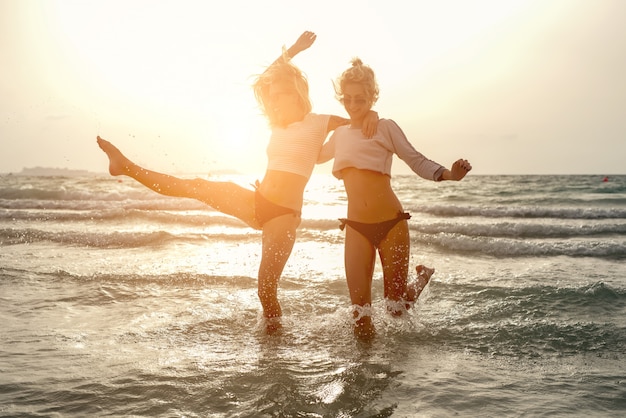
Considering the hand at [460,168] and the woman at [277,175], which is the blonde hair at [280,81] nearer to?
the woman at [277,175]

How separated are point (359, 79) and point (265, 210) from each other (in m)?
1.49

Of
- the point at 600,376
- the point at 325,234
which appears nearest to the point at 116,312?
the point at 600,376

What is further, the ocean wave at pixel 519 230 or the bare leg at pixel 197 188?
the ocean wave at pixel 519 230

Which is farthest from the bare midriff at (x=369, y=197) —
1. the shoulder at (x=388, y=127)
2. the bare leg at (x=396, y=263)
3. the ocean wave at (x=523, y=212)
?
the ocean wave at (x=523, y=212)

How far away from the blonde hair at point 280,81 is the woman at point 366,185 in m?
0.33

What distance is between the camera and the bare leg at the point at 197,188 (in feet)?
16.1

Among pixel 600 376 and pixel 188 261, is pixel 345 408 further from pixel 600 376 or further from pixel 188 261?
pixel 188 261

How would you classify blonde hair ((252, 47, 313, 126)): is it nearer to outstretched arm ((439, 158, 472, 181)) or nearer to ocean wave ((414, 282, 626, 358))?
outstretched arm ((439, 158, 472, 181))

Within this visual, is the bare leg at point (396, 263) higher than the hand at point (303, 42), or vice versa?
the hand at point (303, 42)

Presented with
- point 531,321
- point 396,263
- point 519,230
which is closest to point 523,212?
point 519,230

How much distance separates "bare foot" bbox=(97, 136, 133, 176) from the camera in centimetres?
497

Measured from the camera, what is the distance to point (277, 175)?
485cm

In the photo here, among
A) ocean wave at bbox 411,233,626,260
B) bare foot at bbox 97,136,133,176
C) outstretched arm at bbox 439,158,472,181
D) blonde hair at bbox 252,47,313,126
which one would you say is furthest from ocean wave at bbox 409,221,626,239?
bare foot at bbox 97,136,133,176

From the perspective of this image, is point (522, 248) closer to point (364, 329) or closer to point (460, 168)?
point (364, 329)
